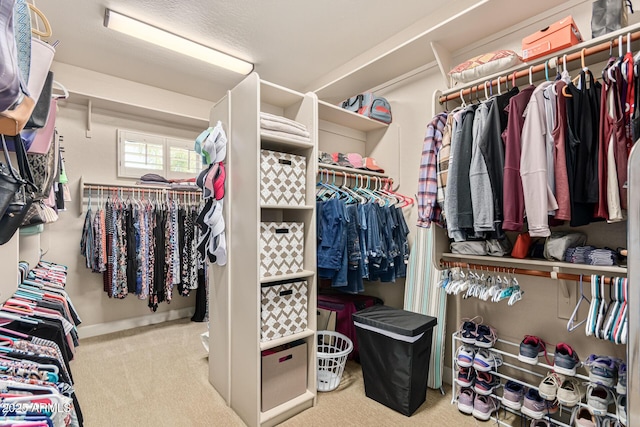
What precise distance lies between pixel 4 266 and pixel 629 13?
312 cm

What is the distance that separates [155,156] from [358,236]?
2878mm

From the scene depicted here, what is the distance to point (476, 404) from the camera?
2037 millimetres

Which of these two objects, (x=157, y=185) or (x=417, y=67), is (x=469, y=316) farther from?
(x=157, y=185)

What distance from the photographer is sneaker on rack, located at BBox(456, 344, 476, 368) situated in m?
2.07

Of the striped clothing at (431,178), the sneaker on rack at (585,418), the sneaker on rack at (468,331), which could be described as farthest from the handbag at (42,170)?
the sneaker on rack at (585,418)

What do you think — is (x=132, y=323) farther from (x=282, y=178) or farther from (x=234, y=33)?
(x=234, y=33)

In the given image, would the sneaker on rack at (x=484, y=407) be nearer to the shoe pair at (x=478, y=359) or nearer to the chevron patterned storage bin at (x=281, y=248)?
the shoe pair at (x=478, y=359)

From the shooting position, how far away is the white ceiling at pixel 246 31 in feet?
7.92

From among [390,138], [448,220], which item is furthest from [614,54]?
[390,138]

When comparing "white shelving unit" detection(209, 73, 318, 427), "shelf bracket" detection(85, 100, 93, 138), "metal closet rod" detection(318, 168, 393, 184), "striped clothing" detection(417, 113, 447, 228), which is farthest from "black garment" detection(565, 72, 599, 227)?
"shelf bracket" detection(85, 100, 93, 138)

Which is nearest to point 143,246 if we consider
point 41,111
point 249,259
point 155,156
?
point 155,156

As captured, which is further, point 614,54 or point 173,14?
point 173,14

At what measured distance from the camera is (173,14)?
2.51 m

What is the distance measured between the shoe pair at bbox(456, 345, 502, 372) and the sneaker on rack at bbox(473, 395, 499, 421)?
199 millimetres
